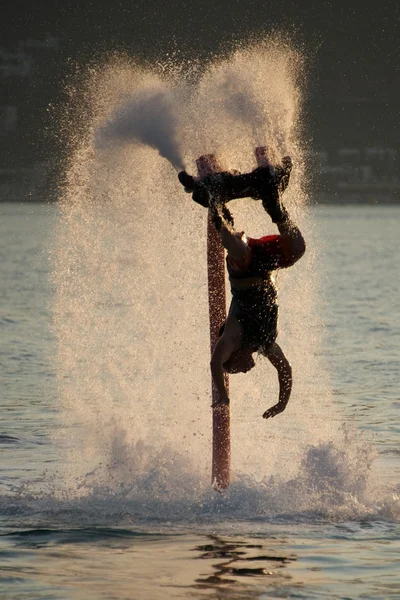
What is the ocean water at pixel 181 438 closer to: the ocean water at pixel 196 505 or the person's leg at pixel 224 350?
the ocean water at pixel 196 505

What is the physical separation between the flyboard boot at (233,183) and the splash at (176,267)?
305mm

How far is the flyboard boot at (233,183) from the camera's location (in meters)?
13.0

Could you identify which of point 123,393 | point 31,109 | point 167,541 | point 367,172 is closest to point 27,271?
point 123,393

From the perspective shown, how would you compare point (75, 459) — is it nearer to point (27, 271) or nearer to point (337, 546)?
point (337, 546)

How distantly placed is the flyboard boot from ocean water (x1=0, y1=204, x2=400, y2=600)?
2581mm

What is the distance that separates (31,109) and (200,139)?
166 m

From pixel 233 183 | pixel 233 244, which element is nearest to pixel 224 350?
pixel 233 244

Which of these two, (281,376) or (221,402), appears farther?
(281,376)

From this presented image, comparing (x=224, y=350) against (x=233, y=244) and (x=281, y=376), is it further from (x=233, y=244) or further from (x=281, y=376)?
(x=233, y=244)

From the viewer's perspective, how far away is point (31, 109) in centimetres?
17775

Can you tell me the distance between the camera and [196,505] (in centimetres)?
1349

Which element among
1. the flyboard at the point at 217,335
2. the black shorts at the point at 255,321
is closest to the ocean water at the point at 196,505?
the flyboard at the point at 217,335

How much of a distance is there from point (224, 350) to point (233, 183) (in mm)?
1426

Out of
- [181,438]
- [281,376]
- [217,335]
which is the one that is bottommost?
[181,438]
